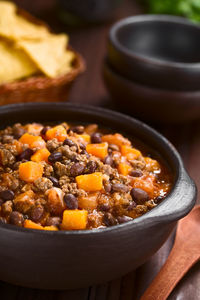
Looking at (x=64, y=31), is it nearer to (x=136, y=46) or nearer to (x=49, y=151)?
(x=136, y=46)

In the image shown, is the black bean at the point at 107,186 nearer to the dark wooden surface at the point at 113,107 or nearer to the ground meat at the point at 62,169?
the ground meat at the point at 62,169

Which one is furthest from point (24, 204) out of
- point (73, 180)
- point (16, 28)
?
point (16, 28)

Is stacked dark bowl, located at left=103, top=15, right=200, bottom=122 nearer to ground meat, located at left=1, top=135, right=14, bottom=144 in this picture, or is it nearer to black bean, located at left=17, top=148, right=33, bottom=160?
ground meat, located at left=1, top=135, right=14, bottom=144

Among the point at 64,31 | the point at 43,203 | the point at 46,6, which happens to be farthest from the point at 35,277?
the point at 46,6

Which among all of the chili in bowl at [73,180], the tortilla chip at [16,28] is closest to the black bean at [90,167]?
the chili in bowl at [73,180]

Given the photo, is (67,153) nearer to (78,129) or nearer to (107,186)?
(107,186)
